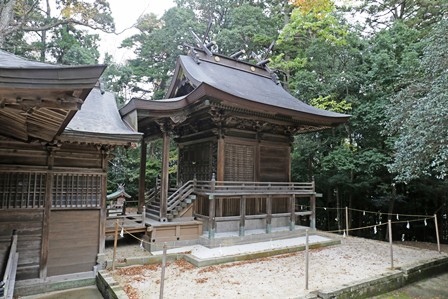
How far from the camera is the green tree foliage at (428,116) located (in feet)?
19.8

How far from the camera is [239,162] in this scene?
9.48 meters

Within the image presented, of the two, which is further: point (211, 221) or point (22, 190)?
point (211, 221)

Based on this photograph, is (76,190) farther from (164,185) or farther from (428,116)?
(428,116)

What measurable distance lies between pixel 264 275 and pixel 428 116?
521cm

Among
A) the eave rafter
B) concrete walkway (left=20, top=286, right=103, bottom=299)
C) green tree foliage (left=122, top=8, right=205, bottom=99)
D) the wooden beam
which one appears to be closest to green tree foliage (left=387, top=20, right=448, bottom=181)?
the eave rafter

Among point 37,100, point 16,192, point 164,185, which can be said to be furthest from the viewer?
point 164,185

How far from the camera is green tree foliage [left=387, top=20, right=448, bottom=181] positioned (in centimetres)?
603

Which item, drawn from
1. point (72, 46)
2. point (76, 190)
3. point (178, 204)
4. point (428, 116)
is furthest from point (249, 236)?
point (72, 46)

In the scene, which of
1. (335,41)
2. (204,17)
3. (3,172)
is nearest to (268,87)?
(335,41)

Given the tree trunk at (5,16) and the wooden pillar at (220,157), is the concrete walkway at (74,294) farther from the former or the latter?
the tree trunk at (5,16)

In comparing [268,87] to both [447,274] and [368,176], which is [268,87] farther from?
[447,274]

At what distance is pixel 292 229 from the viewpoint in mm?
9469

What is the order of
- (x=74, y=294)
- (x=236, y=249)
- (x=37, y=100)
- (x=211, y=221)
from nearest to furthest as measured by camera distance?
1. (x=37, y=100)
2. (x=74, y=294)
3. (x=236, y=249)
4. (x=211, y=221)

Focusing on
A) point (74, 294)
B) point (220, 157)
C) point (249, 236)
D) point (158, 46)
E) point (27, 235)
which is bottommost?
point (74, 294)
